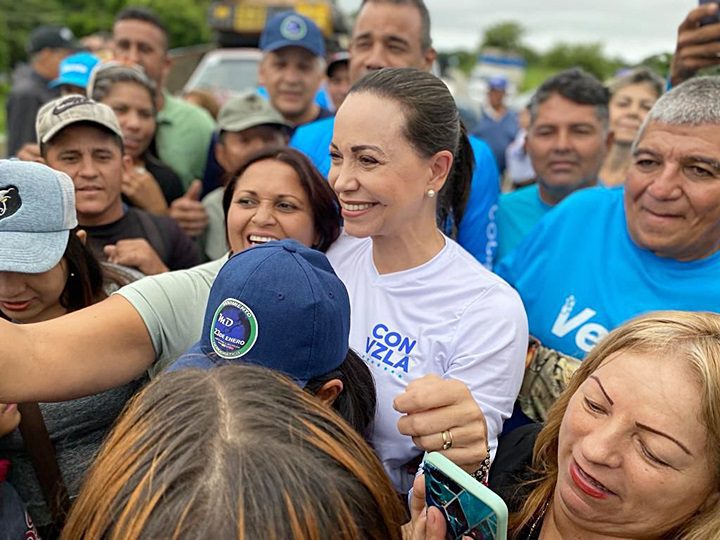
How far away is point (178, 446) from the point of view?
37.5 inches

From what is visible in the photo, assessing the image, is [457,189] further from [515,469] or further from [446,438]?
[446,438]

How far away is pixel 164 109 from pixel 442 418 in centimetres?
356

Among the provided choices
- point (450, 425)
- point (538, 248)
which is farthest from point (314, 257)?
point (538, 248)

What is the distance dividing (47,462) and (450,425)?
110cm

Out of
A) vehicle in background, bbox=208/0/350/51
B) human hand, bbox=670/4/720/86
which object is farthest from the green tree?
human hand, bbox=670/4/720/86

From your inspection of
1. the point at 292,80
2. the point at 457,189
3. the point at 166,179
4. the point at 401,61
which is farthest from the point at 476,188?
the point at 292,80

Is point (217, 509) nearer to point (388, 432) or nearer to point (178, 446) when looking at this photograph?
point (178, 446)

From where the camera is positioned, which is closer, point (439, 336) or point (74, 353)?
point (74, 353)

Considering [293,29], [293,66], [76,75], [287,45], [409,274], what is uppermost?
[293,29]

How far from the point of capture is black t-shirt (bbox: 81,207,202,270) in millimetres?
2729

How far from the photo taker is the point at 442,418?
1.37m

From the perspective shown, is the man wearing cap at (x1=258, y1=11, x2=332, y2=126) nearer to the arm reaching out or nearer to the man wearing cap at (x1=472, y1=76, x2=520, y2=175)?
the arm reaching out

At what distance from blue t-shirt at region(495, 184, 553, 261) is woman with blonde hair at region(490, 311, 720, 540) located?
170cm

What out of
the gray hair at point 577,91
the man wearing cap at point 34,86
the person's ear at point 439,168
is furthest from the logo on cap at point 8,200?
the man wearing cap at point 34,86
